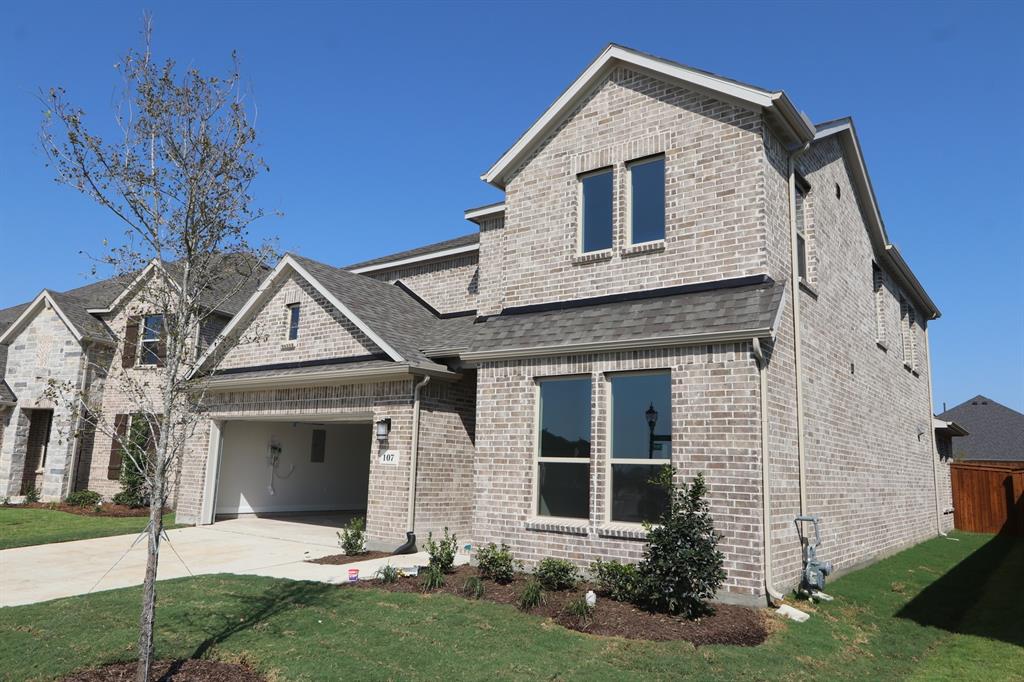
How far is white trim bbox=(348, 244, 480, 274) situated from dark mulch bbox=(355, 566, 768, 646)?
33.4 feet

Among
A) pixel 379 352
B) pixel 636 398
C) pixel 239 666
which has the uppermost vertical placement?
pixel 379 352

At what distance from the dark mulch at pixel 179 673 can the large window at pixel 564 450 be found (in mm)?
5010

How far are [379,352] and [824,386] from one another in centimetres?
811

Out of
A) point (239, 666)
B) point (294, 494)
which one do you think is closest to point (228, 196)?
point (239, 666)

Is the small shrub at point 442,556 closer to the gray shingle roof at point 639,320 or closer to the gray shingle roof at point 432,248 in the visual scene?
the gray shingle roof at point 639,320

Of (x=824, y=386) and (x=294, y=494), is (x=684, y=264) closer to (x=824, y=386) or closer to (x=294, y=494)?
(x=824, y=386)

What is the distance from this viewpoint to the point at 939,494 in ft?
64.2

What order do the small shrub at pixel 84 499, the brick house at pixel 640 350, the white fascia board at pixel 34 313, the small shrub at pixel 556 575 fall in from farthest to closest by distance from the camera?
1. the white fascia board at pixel 34 313
2. the small shrub at pixel 84 499
3. the small shrub at pixel 556 575
4. the brick house at pixel 640 350

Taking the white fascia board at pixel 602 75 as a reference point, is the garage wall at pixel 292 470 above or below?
below

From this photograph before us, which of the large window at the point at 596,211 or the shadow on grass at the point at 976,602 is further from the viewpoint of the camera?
the large window at the point at 596,211

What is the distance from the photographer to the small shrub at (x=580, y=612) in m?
7.49

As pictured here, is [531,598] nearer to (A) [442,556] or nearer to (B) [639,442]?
(A) [442,556]

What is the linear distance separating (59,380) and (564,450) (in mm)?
19931

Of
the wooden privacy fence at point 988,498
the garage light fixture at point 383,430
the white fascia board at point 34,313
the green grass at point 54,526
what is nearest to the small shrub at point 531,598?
the garage light fixture at point 383,430
